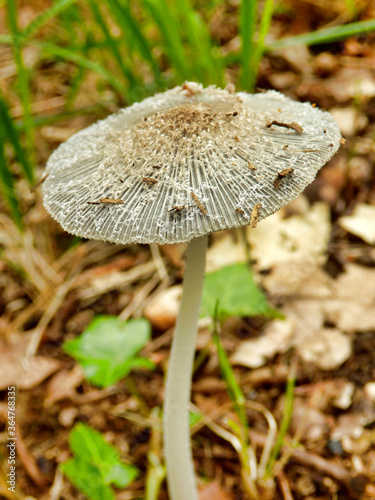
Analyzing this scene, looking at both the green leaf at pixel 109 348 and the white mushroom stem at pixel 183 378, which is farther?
the green leaf at pixel 109 348

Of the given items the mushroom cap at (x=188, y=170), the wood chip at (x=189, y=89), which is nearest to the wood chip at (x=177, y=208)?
the mushroom cap at (x=188, y=170)

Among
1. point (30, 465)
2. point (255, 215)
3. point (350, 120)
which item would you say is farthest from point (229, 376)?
point (350, 120)

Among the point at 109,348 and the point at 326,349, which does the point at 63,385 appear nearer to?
the point at 109,348

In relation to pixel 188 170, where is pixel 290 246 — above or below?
below

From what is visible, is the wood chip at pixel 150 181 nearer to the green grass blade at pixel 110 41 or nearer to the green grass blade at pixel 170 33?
the green grass blade at pixel 170 33

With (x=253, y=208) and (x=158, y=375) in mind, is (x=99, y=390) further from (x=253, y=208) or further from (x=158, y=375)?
(x=253, y=208)
